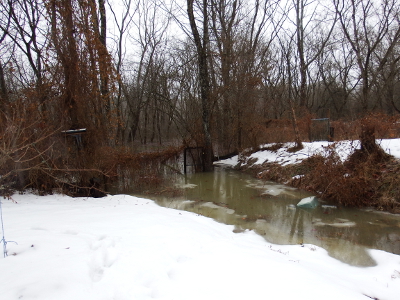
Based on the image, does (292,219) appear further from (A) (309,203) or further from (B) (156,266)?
(B) (156,266)

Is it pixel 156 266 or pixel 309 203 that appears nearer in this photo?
pixel 156 266

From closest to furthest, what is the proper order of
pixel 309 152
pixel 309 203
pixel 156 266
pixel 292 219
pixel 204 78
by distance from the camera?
pixel 156 266 < pixel 292 219 < pixel 309 203 < pixel 309 152 < pixel 204 78

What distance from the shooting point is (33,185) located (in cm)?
748

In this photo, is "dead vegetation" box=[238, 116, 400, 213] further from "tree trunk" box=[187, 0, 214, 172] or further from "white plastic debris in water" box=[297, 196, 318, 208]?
"tree trunk" box=[187, 0, 214, 172]

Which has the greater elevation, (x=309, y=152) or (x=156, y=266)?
(x=309, y=152)

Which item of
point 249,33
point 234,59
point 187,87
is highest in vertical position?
point 249,33

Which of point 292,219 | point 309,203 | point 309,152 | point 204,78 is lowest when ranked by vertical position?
point 292,219

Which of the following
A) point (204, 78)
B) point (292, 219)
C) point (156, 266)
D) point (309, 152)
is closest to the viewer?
point (156, 266)

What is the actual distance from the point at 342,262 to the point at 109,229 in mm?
3900

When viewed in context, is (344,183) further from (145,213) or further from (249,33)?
(249,33)

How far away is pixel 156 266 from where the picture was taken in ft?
9.79

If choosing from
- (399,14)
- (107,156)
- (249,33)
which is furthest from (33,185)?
(399,14)

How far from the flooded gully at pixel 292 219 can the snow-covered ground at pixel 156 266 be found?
615mm

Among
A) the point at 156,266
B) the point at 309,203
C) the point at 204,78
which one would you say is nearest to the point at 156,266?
the point at 156,266
